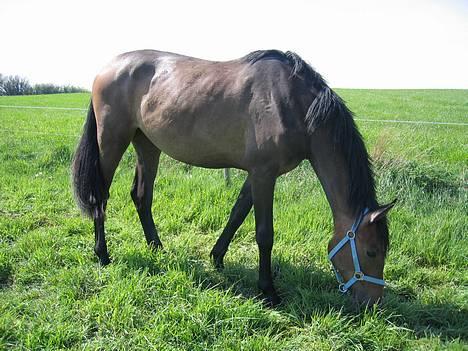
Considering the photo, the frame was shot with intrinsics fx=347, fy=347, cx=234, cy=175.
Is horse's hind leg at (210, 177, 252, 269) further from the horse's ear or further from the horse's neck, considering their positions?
the horse's ear

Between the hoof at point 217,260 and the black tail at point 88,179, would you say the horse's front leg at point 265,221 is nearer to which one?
the hoof at point 217,260

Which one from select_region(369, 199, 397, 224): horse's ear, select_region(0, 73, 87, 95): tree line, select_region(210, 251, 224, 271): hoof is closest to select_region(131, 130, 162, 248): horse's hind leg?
select_region(210, 251, 224, 271): hoof

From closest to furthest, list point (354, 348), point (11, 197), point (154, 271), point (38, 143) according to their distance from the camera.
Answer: point (354, 348), point (154, 271), point (11, 197), point (38, 143)

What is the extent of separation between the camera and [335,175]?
271 centimetres

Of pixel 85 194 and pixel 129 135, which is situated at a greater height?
pixel 129 135

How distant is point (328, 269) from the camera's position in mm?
3359

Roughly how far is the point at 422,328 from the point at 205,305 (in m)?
1.65

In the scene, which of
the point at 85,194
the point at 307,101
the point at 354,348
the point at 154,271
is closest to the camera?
the point at 354,348

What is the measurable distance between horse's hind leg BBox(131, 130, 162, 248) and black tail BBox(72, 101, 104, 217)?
41 centimetres

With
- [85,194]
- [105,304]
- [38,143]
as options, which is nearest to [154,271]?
[105,304]

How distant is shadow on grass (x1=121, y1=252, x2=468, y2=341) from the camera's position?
265 centimetres

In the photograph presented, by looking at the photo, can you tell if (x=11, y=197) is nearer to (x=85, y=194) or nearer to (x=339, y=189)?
(x=85, y=194)

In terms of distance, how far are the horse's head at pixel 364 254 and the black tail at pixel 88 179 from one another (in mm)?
2411

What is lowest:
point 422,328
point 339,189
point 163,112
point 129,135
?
point 422,328
